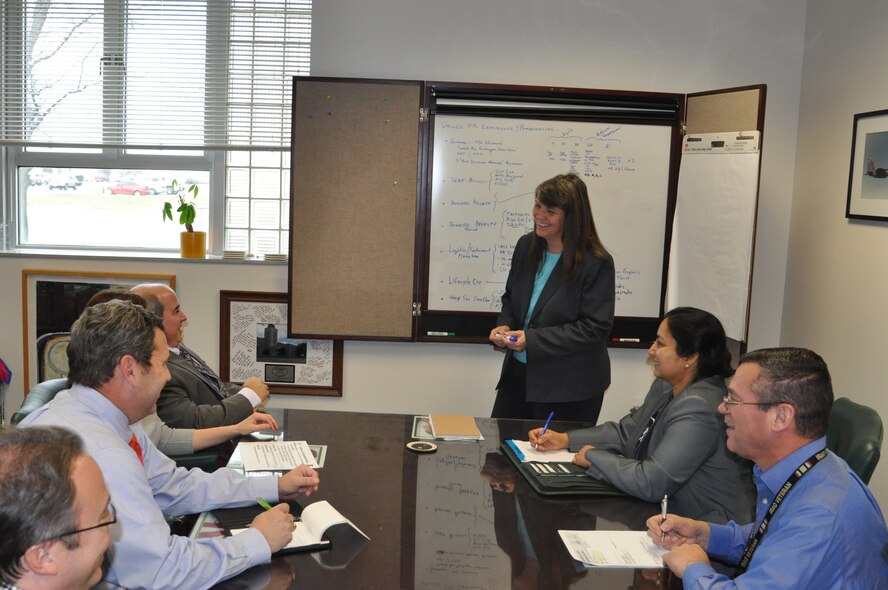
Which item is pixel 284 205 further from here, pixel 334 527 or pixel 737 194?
pixel 334 527

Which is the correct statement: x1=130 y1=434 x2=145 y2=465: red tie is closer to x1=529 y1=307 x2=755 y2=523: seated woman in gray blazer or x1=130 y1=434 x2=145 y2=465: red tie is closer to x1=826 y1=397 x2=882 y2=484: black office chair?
x1=529 y1=307 x2=755 y2=523: seated woman in gray blazer

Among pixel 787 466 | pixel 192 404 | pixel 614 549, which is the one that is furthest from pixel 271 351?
pixel 787 466

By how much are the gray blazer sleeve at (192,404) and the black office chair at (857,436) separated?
192 cm

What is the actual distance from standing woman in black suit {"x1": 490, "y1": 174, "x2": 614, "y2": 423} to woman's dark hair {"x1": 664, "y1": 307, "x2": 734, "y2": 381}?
0.89 m

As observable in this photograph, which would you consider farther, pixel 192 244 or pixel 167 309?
pixel 192 244

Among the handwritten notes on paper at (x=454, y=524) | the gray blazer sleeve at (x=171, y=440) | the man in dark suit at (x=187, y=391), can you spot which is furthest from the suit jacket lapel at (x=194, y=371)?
the handwritten notes on paper at (x=454, y=524)

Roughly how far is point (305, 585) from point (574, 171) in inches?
125

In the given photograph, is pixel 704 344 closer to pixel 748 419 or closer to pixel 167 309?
pixel 748 419

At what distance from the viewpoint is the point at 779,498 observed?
5.62ft

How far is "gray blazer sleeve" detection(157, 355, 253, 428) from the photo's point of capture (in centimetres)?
268

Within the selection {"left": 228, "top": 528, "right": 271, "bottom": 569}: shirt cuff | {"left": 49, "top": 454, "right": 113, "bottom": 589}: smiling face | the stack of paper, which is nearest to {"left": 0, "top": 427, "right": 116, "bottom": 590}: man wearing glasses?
{"left": 49, "top": 454, "right": 113, "bottom": 589}: smiling face

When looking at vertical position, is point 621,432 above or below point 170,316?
below

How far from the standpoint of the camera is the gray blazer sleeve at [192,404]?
268 centimetres

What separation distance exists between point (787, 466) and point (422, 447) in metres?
1.18
